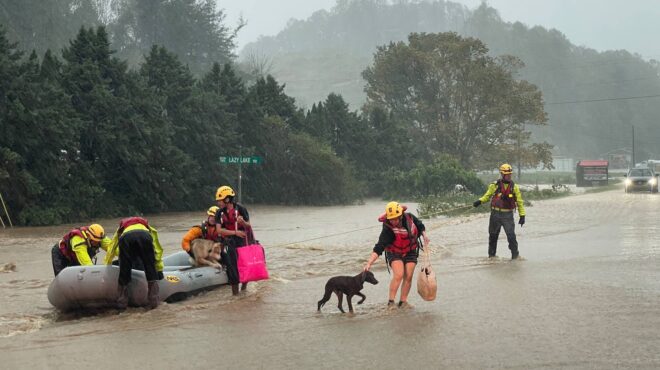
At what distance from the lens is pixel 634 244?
68.0 feet

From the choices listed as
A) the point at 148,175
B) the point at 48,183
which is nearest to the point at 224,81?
the point at 148,175

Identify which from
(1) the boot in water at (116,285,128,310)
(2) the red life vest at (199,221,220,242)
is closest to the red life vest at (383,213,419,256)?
(2) the red life vest at (199,221,220,242)

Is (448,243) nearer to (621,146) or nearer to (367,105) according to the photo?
(367,105)

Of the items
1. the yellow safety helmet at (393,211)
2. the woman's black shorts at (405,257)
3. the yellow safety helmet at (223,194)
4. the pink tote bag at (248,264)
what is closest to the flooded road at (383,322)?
the pink tote bag at (248,264)

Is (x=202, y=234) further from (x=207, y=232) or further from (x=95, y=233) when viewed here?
(x=95, y=233)

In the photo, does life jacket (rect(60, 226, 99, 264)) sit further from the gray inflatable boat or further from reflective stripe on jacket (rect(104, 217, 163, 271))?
the gray inflatable boat

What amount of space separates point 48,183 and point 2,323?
2229 cm

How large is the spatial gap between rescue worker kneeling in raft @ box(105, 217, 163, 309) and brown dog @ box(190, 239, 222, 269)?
1558 millimetres

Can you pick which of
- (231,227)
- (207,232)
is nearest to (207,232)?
(207,232)

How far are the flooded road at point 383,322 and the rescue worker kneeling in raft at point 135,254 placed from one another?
10.8 inches

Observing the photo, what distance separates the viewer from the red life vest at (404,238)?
1154cm

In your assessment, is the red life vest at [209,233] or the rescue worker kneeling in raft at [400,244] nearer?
the rescue worker kneeling in raft at [400,244]

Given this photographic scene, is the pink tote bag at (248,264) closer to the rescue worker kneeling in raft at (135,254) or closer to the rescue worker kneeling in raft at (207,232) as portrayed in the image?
the rescue worker kneeling in raft at (207,232)

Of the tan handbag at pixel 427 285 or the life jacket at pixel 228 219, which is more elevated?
the life jacket at pixel 228 219
